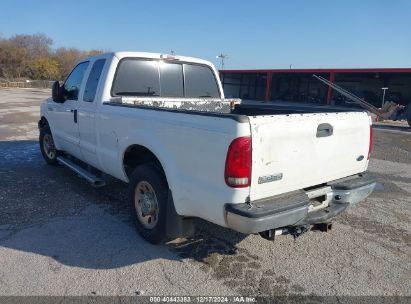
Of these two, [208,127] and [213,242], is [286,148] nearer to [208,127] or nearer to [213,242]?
[208,127]

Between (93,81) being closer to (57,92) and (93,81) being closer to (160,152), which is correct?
(57,92)

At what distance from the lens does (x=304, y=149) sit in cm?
329

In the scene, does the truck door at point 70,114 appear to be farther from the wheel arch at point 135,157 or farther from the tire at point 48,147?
the wheel arch at point 135,157

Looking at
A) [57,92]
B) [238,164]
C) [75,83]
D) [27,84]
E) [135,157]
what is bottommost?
[135,157]

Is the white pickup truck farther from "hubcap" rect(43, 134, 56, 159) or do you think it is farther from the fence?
the fence

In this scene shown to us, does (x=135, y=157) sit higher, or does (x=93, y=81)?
(x=93, y=81)

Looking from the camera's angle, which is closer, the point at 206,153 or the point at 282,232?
the point at 206,153

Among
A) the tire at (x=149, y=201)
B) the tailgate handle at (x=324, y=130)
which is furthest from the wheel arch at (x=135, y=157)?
the tailgate handle at (x=324, y=130)

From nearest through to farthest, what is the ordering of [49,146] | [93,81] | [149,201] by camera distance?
[149,201], [93,81], [49,146]

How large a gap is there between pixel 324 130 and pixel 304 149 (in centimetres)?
34

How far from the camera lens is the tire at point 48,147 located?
709cm

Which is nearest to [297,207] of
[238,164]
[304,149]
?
[304,149]

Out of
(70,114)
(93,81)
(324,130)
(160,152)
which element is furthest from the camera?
(70,114)

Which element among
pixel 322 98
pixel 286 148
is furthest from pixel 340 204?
pixel 322 98
